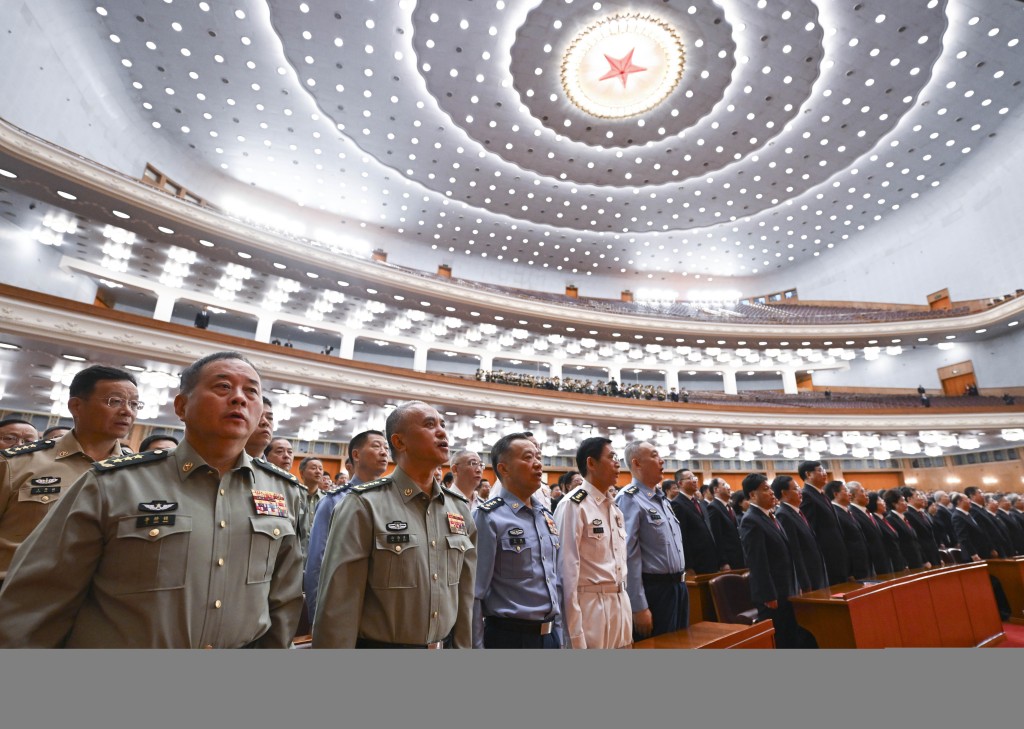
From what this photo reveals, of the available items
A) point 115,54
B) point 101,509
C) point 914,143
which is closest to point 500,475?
point 101,509

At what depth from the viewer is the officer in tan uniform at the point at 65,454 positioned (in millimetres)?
1728

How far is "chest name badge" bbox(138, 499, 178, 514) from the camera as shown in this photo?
108 centimetres

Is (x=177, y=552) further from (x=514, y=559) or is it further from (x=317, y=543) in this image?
(x=514, y=559)

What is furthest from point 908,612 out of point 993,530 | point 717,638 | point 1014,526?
Result: point 1014,526

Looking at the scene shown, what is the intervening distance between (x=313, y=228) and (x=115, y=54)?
6.34 m

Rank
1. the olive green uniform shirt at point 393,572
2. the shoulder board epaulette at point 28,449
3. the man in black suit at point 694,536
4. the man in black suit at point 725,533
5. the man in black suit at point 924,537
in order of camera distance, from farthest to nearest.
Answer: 1. the man in black suit at point 924,537
2. the man in black suit at point 725,533
3. the man in black suit at point 694,536
4. the shoulder board epaulette at point 28,449
5. the olive green uniform shirt at point 393,572

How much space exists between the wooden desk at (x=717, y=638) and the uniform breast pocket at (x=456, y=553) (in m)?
0.74

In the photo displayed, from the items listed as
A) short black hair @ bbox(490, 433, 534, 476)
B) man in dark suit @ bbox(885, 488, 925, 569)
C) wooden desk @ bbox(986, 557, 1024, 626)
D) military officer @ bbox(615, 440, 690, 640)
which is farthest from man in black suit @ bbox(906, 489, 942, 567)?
short black hair @ bbox(490, 433, 534, 476)

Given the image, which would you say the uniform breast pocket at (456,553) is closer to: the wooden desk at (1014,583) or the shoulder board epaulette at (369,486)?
the shoulder board epaulette at (369,486)

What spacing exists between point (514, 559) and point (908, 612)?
2539 mm

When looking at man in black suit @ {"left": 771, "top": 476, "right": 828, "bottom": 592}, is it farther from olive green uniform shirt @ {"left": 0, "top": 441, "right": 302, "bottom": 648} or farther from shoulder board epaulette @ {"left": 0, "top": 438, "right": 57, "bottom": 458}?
shoulder board epaulette @ {"left": 0, "top": 438, "right": 57, "bottom": 458}

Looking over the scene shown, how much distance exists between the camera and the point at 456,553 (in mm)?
1668

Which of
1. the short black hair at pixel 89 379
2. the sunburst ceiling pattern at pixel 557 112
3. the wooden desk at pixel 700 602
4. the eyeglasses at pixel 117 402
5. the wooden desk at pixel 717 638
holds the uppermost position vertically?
Result: the sunburst ceiling pattern at pixel 557 112

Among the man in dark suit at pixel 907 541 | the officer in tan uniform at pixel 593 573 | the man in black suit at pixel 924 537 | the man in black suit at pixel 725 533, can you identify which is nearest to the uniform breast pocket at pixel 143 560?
the officer in tan uniform at pixel 593 573
